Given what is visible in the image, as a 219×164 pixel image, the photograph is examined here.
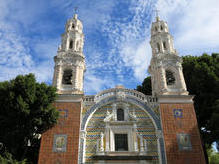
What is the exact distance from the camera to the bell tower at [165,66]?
1875cm

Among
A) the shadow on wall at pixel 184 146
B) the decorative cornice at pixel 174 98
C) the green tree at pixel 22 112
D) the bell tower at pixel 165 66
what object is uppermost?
the bell tower at pixel 165 66

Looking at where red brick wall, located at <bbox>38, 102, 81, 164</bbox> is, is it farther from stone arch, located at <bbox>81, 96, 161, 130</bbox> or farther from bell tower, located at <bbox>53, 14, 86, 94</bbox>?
bell tower, located at <bbox>53, 14, 86, 94</bbox>

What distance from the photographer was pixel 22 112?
14.1 m

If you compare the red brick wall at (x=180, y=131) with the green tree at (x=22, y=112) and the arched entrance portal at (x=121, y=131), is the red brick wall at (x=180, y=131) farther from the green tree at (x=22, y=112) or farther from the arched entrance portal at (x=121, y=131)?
the green tree at (x=22, y=112)

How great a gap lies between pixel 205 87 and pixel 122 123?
9.54 metres

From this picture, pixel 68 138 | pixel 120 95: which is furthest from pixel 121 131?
pixel 68 138

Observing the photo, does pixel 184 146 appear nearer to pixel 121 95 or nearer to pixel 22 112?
pixel 121 95

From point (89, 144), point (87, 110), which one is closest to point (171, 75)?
point (87, 110)

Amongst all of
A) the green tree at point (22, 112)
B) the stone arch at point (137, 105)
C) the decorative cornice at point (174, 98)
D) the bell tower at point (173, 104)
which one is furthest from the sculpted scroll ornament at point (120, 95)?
the green tree at point (22, 112)

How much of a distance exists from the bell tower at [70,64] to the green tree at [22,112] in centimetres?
282

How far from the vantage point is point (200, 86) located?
802 inches

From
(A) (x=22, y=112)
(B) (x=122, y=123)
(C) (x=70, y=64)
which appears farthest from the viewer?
(C) (x=70, y=64)

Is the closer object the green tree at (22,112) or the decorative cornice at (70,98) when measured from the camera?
the green tree at (22,112)

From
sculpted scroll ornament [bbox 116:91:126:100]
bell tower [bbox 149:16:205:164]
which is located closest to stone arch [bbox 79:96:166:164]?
sculpted scroll ornament [bbox 116:91:126:100]
